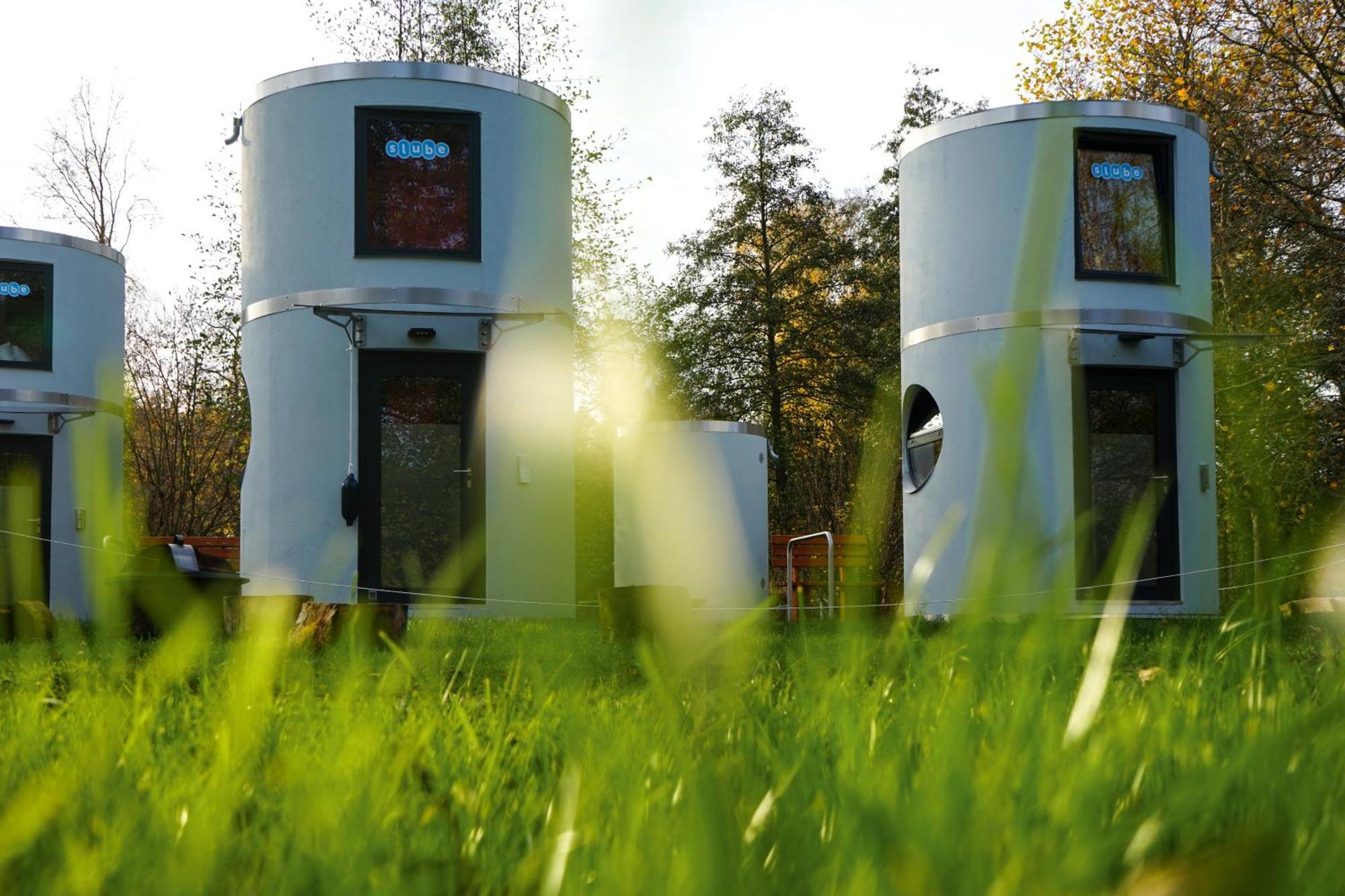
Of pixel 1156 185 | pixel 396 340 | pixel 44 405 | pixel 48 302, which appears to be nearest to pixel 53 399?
pixel 44 405

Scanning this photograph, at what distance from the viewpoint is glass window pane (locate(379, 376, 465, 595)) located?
40.9ft

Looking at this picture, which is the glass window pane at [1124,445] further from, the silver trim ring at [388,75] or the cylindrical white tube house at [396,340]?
the silver trim ring at [388,75]

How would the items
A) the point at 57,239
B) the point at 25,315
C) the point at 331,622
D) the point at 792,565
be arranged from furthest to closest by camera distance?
the point at 792,565 < the point at 57,239 < the point at 25,315 < the point at 331,622

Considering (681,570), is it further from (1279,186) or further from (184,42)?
(184,42)

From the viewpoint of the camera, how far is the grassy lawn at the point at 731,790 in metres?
0.77

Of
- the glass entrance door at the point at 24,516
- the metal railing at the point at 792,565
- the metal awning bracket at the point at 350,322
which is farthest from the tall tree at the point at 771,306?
the metal awning bracket at the point at 350,322

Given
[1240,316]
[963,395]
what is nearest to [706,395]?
[1240,316]

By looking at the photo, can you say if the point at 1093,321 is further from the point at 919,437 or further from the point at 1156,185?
the point at 919,437

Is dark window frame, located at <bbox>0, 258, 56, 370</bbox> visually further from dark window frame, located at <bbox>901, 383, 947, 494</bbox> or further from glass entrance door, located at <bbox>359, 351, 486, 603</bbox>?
dark window frame, located at <bbox>901, 383, 947, 494</bbox>

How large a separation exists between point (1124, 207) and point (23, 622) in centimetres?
1047

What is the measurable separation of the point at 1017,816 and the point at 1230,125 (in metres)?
17.6

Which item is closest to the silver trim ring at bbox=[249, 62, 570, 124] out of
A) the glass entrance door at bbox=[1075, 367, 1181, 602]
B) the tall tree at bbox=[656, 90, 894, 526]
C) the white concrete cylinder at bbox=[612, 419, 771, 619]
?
the white concrete cylinder at bbox=[612, 419, 771, 619]

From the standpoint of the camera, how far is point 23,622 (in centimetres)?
907

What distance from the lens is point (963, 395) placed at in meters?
12.4
